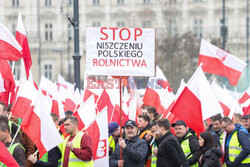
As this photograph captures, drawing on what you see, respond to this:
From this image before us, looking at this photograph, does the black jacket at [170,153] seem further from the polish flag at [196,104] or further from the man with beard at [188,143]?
the polish flag at [196,104]

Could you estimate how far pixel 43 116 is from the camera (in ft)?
27.0

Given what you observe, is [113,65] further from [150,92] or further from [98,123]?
[150,92]

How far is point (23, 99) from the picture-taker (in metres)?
10.0

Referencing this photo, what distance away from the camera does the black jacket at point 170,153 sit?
8672mm

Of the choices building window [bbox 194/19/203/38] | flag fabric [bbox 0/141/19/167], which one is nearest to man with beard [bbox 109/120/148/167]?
flag fabric [bbox 0/141/19/167]

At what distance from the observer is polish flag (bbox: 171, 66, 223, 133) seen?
9.80 meters

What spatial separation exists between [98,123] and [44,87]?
7.73 m

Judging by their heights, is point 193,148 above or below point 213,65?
below

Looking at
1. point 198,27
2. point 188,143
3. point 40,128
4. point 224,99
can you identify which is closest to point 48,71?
point 198,27

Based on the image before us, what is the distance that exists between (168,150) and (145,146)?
0.43m

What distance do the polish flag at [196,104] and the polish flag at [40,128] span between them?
7.92 feet

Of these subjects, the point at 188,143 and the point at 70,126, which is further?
the point at 188,143

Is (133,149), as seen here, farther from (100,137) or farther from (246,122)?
(246,122)

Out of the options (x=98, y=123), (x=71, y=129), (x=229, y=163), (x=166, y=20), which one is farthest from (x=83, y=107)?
(x=166, y=20)
